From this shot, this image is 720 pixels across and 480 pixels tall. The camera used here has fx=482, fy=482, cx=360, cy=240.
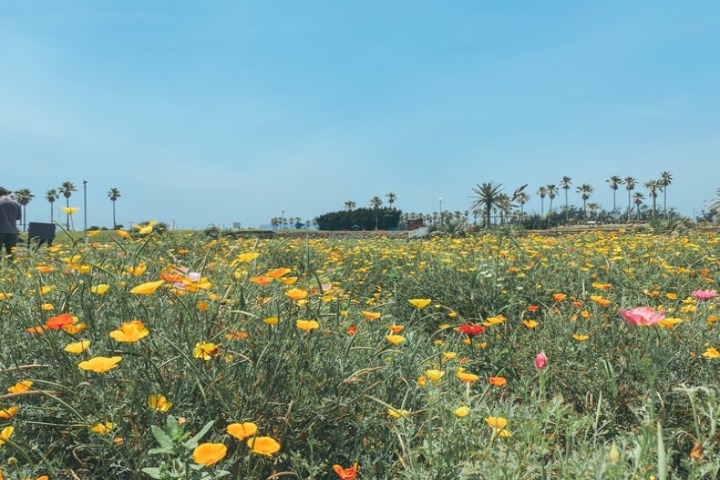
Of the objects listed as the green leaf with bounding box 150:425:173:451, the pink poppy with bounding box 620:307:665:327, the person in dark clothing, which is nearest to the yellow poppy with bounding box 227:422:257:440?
the green leaf with bounding box 150:425:173:451

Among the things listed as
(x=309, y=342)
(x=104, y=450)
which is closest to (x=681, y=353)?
(x=309, y=342)

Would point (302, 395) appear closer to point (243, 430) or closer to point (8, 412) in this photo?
point (243, 430)

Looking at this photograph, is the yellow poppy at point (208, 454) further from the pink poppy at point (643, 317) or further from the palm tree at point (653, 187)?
the palm tree at point (653, 187)

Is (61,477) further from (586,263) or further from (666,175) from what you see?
(666,175)

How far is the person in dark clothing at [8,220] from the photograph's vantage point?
271 inches

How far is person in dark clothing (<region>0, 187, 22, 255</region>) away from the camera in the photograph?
6.89 m

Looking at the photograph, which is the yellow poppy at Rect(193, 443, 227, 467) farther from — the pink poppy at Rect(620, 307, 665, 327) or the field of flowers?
the pink poppy at Rect(620, 307, 665, 327)

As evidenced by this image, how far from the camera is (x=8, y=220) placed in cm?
700

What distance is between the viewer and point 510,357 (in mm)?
2434

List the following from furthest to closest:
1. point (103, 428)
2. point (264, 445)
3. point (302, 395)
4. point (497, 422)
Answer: point (302, 395) → point (497, 422) → point (103, 428) → point (264, 445)

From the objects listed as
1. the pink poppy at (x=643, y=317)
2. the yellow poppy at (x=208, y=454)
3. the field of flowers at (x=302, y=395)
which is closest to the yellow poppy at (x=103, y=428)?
the field of flowers at (x=302, y=395)

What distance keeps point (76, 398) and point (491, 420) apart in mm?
1165

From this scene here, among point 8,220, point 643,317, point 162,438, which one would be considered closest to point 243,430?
point 162,438

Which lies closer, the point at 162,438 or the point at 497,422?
the point at 162,438
